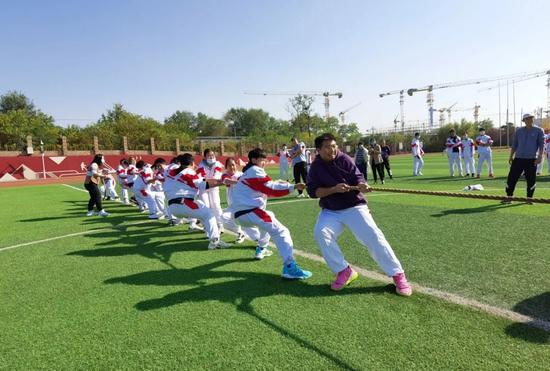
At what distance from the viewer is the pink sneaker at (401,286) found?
4.14m

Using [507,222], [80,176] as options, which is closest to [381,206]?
[507,222]

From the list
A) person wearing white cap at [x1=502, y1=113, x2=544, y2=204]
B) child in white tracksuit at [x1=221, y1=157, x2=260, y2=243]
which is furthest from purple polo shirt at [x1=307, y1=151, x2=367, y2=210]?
person wearing white cap at [x1=502, y1=113, x2=544, y2=204]

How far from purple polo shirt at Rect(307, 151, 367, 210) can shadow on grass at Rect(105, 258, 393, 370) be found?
3.31ft

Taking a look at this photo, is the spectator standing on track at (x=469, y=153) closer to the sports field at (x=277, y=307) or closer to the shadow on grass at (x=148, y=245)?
the sports field at (x=277, y=307)

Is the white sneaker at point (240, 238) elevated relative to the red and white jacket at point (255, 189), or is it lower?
lower

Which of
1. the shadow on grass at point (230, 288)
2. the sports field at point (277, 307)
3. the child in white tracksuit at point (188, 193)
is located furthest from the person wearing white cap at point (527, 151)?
the child in white tracksuit at point (188, 193)

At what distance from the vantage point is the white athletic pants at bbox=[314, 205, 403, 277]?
431 cm

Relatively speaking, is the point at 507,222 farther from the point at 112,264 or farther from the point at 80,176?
the point at 80,176

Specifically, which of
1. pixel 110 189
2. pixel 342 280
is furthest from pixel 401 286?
pixel 110 189

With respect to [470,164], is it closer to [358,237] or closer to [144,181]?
[144,181]

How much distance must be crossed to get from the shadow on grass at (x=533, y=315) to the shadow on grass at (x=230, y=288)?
1.25 meters

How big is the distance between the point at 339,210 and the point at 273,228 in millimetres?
1069

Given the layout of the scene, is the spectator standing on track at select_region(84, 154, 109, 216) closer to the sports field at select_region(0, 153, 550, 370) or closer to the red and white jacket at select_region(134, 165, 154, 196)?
the red and white jacket at select_region(134, 165, 154, 196)

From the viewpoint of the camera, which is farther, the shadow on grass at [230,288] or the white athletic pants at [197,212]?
the white athletic pants at [197,212]
